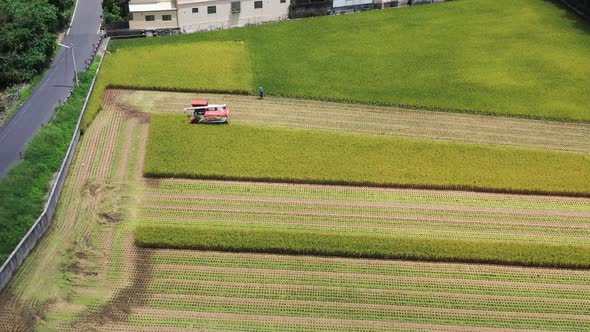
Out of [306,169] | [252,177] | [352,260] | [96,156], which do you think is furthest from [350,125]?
[96,156]

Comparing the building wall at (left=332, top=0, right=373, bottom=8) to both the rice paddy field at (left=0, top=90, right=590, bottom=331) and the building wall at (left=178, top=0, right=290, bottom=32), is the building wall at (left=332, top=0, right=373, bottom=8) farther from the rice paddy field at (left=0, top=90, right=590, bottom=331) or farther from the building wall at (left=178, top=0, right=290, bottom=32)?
the rice paddy field at (left=0, top=90, right=590, bottom=331)

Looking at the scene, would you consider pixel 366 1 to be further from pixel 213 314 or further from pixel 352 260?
pixel 213 314

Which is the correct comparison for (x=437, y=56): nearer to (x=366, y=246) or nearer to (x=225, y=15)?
(x=225, y=15)

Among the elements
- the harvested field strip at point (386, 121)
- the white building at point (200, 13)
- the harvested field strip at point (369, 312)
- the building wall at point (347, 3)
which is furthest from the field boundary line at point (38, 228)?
the building wall at point (347, 3)

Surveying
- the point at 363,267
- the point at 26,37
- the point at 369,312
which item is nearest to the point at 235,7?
the point at 26,37

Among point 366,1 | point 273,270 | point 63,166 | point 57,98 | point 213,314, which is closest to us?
point 213,314

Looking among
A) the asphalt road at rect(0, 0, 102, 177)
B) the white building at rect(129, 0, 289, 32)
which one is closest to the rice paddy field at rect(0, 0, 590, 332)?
the white building at rect(129, 0, 289, 32)

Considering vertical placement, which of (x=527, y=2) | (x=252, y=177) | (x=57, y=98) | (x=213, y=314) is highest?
(x=527, y=2)
